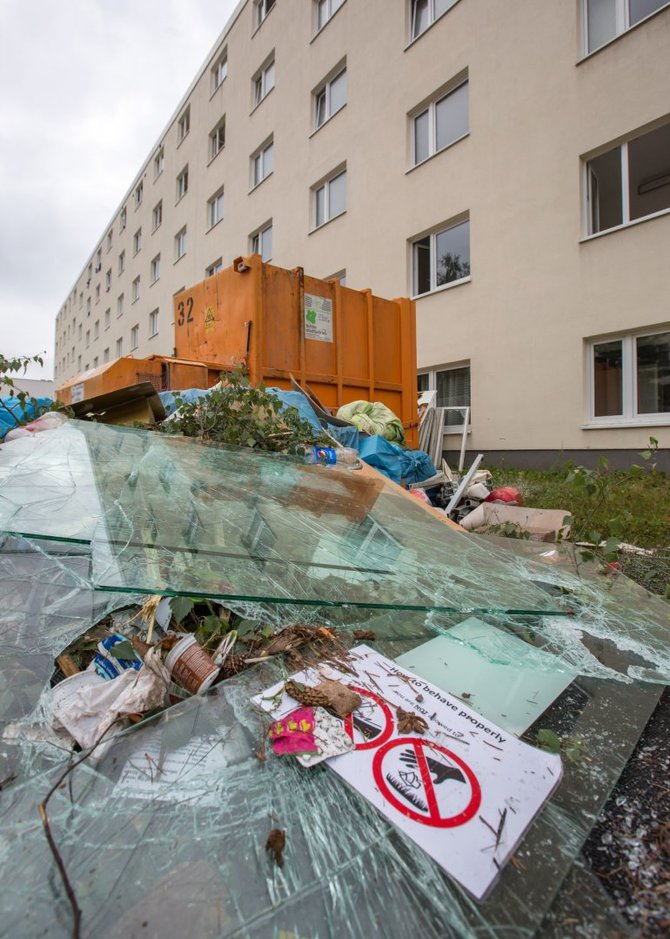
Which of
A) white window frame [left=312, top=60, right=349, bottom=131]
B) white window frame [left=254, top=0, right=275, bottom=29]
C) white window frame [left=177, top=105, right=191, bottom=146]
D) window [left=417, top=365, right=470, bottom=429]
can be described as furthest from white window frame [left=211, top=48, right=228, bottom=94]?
window [left=417, top=365, right=470, bottom=429]

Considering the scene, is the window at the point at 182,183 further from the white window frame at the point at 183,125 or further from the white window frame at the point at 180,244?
the white window frame at the point at 180,244

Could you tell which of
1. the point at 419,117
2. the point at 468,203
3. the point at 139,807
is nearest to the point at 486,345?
the point at 468,203

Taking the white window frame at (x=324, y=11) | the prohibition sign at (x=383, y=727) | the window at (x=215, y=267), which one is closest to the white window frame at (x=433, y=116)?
the white window frame at (x=324, y=11)

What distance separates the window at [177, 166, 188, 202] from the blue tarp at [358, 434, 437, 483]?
15.8 metres

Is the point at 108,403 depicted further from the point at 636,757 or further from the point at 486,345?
the point at 486,345

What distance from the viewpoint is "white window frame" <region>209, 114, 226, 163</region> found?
1320 centimetres

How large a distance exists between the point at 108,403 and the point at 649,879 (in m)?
3.90

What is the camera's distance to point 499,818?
0.73 m

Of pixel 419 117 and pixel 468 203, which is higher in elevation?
pixel 419 117

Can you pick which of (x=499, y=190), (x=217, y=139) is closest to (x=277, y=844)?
(x=499, y=190)

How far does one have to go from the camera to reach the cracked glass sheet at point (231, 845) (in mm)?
590

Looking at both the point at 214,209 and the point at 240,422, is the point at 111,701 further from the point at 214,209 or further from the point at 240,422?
the point at 214,209

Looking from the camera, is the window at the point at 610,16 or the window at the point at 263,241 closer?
the window at the point at 610,16

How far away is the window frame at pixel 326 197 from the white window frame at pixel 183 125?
29.0 ft
